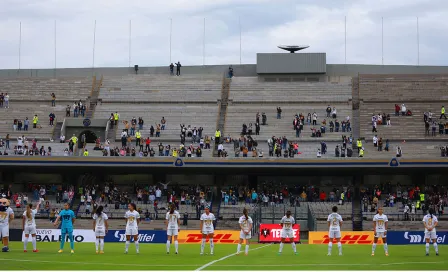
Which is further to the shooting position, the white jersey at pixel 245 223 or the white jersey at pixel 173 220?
the white jersey at pixel 173 220

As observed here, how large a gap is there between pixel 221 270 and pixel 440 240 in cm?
2314

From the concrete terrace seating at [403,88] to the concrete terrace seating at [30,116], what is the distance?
1176 inches

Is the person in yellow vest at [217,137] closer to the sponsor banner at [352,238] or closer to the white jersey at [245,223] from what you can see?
the sponsor banner at [352,238]

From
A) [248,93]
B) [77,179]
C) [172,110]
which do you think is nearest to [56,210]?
[77,179]

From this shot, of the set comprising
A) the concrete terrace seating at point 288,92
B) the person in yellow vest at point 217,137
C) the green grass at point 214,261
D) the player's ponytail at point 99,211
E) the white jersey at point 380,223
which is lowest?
the green grass at point 214,261

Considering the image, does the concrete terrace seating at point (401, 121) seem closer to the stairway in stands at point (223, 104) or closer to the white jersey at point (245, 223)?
the stairway in stands at point (223, 104)

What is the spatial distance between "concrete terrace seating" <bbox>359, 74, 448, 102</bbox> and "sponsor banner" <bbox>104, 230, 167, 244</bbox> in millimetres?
35639

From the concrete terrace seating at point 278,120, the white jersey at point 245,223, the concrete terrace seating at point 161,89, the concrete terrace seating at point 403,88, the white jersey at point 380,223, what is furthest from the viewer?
the concrete terrace seating at point 161,89

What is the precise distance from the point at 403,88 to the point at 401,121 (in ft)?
23.2

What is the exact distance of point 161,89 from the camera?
255ft

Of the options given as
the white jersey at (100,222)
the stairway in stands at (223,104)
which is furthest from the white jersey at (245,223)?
the stairway in stands at (223,104)

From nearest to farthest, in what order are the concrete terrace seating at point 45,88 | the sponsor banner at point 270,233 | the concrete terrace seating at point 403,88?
the sponsor banner at point 270,233, the concrete terrace seating at point 403,88, the concrete terrace seating at point 45,88

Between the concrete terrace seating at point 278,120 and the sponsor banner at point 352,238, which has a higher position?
the concrete terrace seating at point 278,120

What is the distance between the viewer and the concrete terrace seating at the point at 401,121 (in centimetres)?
6712
